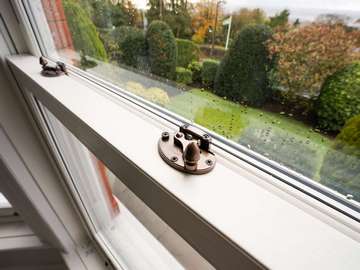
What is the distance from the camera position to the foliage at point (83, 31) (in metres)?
0.53

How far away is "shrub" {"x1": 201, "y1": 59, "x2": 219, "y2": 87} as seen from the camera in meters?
0.32

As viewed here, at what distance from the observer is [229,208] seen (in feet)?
0.72

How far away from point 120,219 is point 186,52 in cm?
94

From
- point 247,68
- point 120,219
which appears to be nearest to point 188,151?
point 247,68

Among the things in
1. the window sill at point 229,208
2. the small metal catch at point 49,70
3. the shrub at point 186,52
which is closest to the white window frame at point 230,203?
the window sill at point 229,208

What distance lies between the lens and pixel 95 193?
0.87 m

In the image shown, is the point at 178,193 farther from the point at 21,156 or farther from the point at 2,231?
the point at 2,231

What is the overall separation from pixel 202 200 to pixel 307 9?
10.0 inches

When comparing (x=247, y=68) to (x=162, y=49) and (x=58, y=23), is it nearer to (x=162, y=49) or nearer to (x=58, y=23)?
(x=162, y=49)

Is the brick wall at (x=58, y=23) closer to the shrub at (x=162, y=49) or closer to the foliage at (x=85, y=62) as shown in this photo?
the foliage at (x=85, y=62)

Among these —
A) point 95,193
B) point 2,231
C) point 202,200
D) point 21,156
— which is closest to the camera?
point 202,200

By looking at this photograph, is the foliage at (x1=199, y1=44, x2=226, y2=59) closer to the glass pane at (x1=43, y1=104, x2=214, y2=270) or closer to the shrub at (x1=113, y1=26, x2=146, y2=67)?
the shrub at (x1=113, y1=26, x2=146, y2=67)

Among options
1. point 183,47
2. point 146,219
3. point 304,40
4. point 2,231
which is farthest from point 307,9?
point 2,231

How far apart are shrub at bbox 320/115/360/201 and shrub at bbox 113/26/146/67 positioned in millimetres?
381
